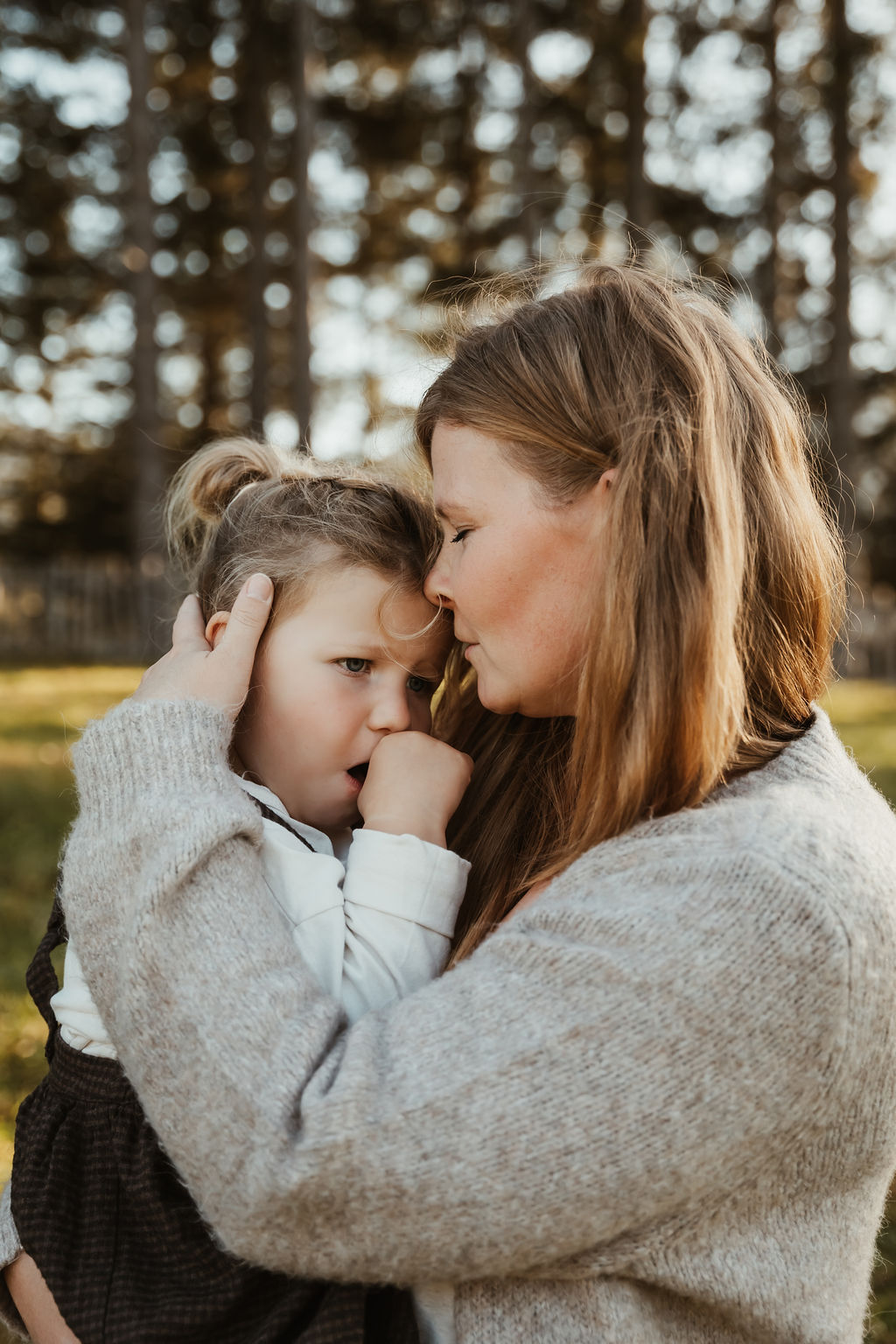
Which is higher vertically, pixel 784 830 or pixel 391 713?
pixel 784 830

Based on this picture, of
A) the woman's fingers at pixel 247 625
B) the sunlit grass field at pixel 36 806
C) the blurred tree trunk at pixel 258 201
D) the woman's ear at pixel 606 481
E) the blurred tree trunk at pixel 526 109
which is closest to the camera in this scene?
the woman's ear at pixel 606 481

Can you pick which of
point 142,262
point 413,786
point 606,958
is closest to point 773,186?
point 142,262

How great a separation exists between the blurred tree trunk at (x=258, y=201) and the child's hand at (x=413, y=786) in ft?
51.5

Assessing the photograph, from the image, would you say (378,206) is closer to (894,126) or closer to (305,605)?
(894,126)

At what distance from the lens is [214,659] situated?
1997 mm

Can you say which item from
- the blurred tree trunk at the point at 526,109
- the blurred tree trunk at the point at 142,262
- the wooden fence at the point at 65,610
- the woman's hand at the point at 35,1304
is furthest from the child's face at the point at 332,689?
the wooden fence at the point at 65,610

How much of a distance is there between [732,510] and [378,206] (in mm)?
19608

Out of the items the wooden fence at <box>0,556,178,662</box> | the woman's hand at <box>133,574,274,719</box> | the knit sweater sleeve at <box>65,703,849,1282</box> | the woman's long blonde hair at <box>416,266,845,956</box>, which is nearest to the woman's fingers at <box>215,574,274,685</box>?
the woman's hand at <box>133,574,274,719</box>

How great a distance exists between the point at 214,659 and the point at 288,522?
49cm

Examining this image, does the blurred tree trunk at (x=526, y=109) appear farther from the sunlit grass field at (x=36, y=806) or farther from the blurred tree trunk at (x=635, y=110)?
the sunlit grass field at (x=36, y=806)

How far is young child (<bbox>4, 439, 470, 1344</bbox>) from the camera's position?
1646 mm

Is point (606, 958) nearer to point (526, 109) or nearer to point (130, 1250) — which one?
point (130, 1250)

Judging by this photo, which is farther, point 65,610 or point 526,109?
point 65,610

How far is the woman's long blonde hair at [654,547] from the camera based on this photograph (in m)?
1.64
